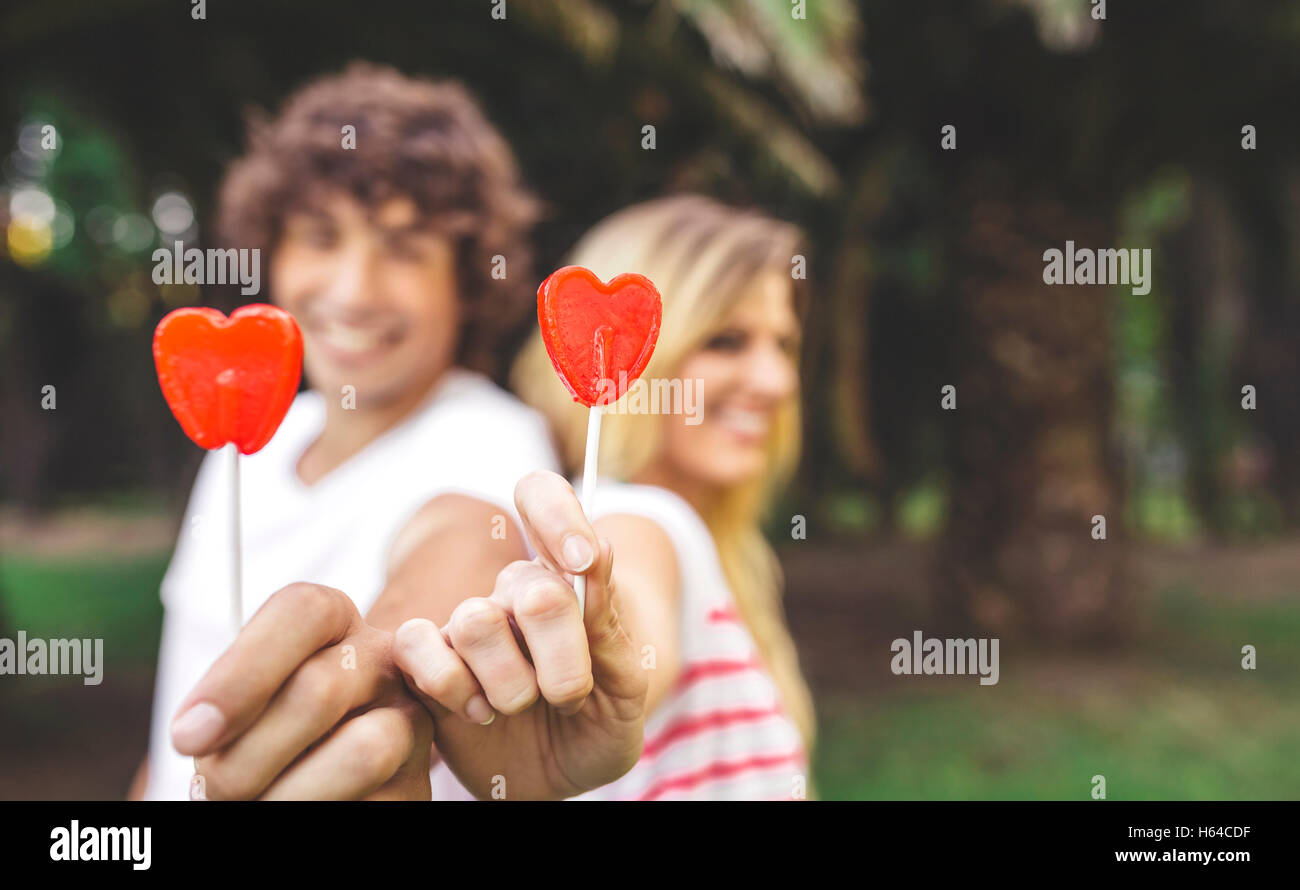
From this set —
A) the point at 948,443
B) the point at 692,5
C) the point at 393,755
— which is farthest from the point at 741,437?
the point at 948,443

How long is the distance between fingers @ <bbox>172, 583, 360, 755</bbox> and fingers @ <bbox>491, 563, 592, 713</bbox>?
114 mm

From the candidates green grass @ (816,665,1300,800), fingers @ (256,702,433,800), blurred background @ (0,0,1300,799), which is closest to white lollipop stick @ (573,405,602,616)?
fingers @ (256,702,433,800)

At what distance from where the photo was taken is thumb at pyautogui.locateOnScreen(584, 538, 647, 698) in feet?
1.89

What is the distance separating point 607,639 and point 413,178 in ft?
2.17

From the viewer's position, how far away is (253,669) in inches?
21.2

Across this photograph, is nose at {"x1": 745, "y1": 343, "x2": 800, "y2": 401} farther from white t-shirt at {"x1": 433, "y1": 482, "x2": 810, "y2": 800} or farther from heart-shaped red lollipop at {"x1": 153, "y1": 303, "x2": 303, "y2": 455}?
heart-shaped red lollipop at {"x1": 153, "y1": 303, "x2": 303, "y2": 455}

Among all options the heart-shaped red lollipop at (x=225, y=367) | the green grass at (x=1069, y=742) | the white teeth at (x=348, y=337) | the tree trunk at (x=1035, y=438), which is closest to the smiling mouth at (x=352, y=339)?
the white teeth at (x=348, y=337)

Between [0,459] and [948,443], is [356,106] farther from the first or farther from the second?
[0,459]

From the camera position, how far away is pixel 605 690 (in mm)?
632

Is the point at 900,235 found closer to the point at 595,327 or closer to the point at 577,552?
the point at 595,327

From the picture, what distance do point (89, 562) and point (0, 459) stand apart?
4.83 feet

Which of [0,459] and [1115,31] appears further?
[0,459]

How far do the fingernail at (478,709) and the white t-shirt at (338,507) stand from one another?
26 centimetres
